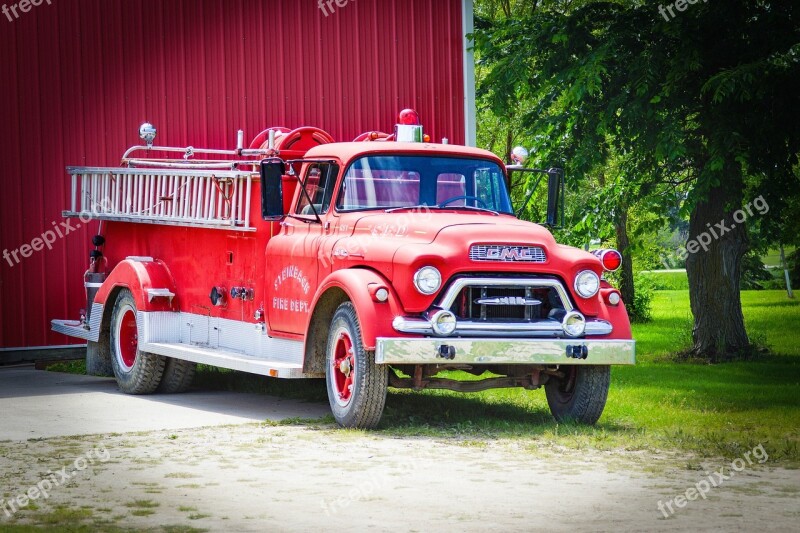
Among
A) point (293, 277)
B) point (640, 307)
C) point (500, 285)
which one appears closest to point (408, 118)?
point (293, 277)

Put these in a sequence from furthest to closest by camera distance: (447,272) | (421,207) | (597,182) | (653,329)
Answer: (597,182) → (653,329) → (421,207) → (447,272)

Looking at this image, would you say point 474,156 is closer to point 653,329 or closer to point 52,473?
point 52,473

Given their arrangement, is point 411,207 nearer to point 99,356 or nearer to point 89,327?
point 89,327

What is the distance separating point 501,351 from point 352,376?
124 centimetres

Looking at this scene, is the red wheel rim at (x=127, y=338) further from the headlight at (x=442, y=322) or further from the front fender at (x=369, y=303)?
the headlight at (x=442, y=322)

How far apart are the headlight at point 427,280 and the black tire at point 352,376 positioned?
586mm

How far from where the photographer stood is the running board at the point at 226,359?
1083 centimetres

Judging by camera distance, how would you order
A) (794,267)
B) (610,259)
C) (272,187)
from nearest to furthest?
(610,259) < (272,187) < (794,267)

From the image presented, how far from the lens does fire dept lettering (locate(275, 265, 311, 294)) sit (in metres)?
11.1

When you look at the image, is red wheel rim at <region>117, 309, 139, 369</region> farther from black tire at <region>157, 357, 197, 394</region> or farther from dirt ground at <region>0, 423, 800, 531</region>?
dirt ground at <region>0, 423, 800, 531</region>

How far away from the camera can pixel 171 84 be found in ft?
54.8

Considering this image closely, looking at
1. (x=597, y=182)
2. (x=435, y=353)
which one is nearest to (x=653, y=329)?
(x=597, y=182)

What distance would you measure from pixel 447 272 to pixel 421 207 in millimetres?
1264

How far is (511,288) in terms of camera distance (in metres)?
10.1
